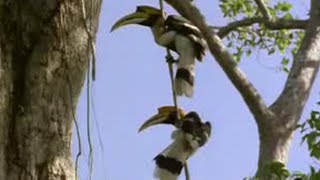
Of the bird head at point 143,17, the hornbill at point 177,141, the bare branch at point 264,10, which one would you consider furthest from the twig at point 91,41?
the bare branch at point 264,10

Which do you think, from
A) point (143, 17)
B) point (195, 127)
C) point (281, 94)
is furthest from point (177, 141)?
point (281, 94)

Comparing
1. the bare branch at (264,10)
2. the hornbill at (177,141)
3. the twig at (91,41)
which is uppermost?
the bare branch at (264,10)

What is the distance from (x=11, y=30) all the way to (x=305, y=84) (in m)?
2.57

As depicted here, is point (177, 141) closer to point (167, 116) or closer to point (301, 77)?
point (167, 116)

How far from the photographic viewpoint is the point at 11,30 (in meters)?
2.27

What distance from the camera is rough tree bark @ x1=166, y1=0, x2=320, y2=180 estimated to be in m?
4.20

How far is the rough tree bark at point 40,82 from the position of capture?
2.17 metres

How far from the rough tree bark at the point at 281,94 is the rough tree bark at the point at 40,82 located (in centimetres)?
188

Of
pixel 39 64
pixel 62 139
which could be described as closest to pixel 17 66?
pixel 39 64

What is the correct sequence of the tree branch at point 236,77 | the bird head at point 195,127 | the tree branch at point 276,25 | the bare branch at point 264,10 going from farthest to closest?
the bare branch at point 264,10 → the tree branch at point 276,25 → the tree branch at point 236,77 → the bird head at point 195,127

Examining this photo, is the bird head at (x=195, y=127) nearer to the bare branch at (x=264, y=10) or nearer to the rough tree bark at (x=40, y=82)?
the rough tree bark at (x=40, y=82)

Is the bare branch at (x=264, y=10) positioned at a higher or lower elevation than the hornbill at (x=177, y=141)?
higher

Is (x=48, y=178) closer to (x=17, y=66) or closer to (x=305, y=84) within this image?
(x=17, y=66)

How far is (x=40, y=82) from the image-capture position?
2.23 m
